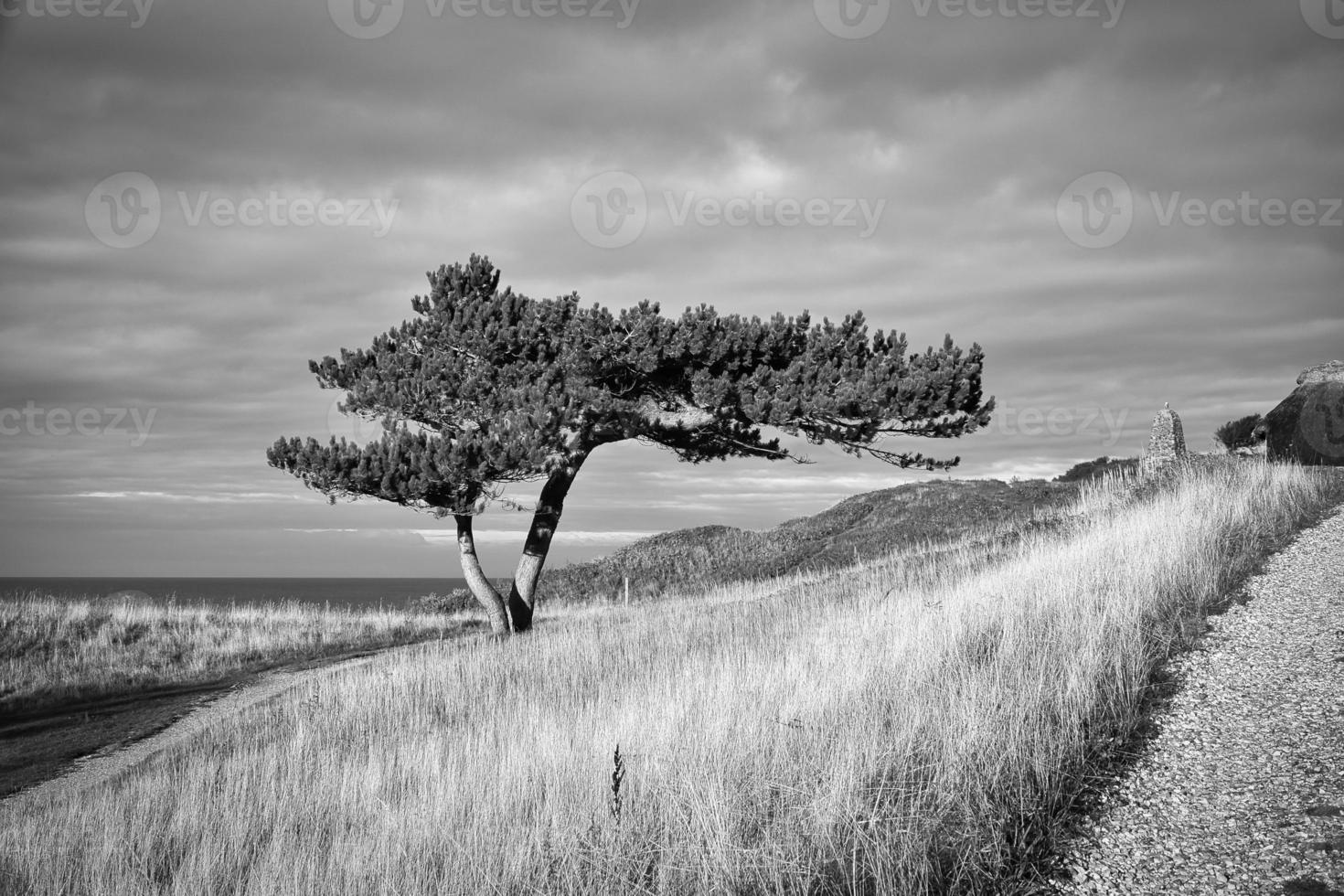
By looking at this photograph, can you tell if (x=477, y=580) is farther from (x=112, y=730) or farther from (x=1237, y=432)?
(x=1237, y=432)

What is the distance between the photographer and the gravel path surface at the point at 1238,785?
144 inches

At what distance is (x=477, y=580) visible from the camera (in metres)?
16.0

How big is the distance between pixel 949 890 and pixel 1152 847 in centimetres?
110

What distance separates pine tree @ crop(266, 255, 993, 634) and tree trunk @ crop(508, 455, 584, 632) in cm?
102

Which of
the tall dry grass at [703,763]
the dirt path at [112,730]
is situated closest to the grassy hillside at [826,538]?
the tall dry grass at [703,763]

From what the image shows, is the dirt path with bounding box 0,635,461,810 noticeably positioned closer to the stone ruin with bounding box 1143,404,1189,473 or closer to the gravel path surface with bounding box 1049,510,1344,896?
the gravel path surface with bounding box 1049,510,1344,896

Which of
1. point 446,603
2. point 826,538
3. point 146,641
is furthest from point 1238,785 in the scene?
point 826,538

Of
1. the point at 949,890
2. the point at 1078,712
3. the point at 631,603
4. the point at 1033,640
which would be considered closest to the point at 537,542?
the point at 631,603

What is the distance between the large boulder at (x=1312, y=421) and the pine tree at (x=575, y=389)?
1281 centimetres

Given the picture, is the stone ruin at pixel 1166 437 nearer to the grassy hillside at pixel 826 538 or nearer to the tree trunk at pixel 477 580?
the grassy hillside at pixel 826 538

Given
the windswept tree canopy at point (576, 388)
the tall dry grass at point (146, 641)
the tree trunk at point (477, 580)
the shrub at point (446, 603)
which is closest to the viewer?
the windswept tree canopy at point (576, 388)

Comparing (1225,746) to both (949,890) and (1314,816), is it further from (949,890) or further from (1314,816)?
(949,890)

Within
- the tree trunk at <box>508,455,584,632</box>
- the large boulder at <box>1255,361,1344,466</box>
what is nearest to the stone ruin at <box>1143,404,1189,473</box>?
the large boulder at <box>1255,361,1344,466</box>

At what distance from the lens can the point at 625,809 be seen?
5.09 meters
